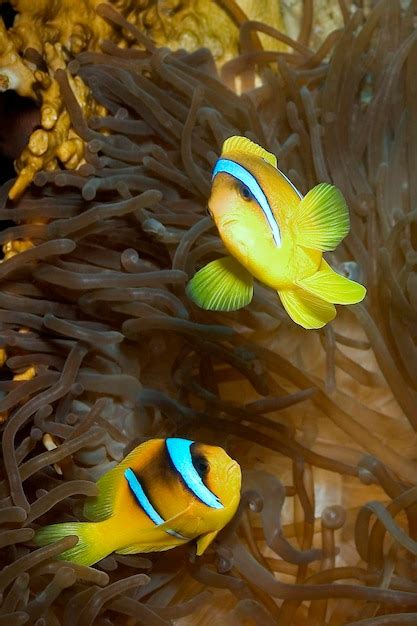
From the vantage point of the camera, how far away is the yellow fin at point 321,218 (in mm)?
839

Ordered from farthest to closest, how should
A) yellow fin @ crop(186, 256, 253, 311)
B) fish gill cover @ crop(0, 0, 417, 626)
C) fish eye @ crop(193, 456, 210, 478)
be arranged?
fish gill cover @ crop(0, 0, 417, 626), fish eye @ crop(193, 456, 210, 478), yellow fin @ crop(186, 256, 253, 311)

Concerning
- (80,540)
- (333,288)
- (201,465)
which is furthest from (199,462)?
(333,288)

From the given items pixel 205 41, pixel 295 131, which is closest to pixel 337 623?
pixel 295 131

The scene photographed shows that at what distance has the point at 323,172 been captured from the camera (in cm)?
153

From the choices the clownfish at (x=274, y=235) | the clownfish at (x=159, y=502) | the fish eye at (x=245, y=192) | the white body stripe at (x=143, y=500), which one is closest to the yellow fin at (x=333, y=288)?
the clownfish at (x=274, y=235)

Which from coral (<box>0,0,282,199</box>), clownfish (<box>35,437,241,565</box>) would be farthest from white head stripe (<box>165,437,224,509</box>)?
coral (<box>0,0,282,199</box>)

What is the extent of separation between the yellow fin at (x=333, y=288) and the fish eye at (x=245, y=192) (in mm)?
125

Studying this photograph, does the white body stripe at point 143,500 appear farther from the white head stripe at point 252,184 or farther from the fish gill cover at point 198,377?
the white head stripe at point 252,184

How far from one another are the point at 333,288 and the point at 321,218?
0.08m

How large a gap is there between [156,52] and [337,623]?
1244mm

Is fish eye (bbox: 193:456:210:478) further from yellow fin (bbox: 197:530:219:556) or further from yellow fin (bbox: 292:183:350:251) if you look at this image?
yellow fin (bbox: 292:183:350:251)

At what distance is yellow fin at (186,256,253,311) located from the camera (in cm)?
91

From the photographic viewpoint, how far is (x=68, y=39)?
166 cm

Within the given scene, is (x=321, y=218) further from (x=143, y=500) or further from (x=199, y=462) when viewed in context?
(x=143, y=500)
